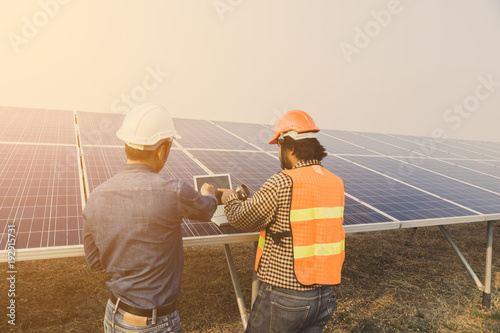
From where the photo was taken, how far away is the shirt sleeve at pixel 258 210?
8.99 ft

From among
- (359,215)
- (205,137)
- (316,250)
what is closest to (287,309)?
(316,250)

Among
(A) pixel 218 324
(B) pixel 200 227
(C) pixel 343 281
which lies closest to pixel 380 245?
(C) pixel 343 281

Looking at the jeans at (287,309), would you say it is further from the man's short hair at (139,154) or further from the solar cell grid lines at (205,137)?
the solar cell grid lines at (205,137)

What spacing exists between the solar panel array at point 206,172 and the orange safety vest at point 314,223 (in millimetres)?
877

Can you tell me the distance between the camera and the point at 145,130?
2236 mm

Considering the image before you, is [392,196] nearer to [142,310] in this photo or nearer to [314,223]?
[314,223]

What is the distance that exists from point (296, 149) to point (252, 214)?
0.63m

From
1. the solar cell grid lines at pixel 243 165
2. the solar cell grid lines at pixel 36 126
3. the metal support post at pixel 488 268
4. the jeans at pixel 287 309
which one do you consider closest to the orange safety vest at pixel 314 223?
the jeans at pixel 287 309

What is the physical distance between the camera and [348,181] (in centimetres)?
556

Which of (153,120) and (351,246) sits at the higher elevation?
(153,120)

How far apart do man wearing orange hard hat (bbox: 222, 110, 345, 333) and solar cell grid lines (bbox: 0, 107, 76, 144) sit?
366cm

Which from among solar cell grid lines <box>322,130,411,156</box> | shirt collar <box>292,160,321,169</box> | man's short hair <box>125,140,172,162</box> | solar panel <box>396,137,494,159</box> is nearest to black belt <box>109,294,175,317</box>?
man's short hair <box>125,140,172,162</box>

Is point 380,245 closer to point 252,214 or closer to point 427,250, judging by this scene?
point 427,250

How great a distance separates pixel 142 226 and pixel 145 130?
0.58 meters
